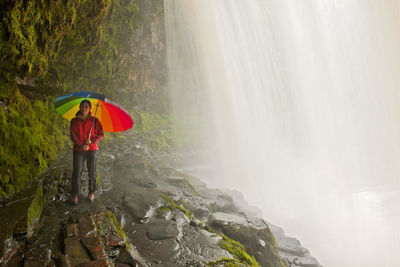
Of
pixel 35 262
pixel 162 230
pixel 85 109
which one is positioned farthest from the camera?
pixel 162 230

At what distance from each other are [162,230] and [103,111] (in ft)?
7.33

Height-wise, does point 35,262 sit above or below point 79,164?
below

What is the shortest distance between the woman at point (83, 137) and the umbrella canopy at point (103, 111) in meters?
0.11

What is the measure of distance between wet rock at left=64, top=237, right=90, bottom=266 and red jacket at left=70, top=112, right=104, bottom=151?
4.76 feet

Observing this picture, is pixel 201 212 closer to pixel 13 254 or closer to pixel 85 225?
pixel 85 225

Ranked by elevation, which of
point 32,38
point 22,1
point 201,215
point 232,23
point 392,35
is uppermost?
point 392,35

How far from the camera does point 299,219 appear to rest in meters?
11.4

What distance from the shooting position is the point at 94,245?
8.61ft

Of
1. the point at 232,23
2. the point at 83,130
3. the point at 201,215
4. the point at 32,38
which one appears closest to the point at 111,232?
the point at 83,130

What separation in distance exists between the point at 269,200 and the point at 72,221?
12.1 m

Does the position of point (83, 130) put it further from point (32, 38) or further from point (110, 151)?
point (110, 151)

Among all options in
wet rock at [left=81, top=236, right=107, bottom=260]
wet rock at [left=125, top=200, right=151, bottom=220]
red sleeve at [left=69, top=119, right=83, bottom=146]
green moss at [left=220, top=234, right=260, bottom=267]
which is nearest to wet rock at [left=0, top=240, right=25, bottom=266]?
wet rock at [left=81, top=236, right=107, bottom=260]

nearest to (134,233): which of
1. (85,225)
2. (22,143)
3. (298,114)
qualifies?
(85,225)

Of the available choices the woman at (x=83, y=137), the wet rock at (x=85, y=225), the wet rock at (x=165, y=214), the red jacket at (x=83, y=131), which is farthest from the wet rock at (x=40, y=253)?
the wet rock at (x=165, y=214)
